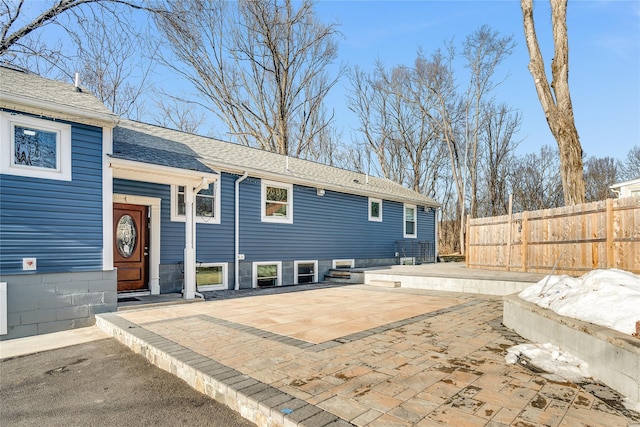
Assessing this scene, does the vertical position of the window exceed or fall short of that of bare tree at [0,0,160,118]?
it falls short

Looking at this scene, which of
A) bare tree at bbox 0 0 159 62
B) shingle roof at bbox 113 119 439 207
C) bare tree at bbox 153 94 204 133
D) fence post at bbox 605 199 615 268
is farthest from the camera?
bare tree at bbox 153 94 204 133

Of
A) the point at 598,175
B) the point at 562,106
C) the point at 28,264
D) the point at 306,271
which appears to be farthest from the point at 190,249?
the point at 598,175

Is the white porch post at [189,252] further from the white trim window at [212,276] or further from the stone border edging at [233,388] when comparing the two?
the stone border edging at [233,388]

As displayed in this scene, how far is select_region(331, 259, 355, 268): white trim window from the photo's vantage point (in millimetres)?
12195

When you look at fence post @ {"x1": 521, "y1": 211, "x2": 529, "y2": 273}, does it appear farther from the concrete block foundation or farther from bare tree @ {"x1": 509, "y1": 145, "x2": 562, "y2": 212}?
bare tree @ {"x1": 509, "y1": 145, "x2": 562, "y2": 212}

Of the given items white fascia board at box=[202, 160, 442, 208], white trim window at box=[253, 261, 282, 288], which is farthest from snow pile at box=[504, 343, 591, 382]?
white fascia board at box=[202, 160, 442, 208]

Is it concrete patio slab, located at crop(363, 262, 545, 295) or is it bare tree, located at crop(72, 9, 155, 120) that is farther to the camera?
bare tree, located at crop(72, 9, 155, 120)

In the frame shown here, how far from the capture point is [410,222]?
15.7m

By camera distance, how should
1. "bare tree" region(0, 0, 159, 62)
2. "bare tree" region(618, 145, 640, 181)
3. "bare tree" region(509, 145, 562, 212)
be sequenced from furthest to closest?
1. "bare tree" region(618, 145, 640, 181)
2. "bare tree" region(509, 145, 562, 212)
3. "bare tree" region(0, 0, 159, 62)

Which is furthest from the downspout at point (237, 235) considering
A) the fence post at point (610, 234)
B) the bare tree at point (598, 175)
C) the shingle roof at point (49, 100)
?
the bare tree at point (598, 175)

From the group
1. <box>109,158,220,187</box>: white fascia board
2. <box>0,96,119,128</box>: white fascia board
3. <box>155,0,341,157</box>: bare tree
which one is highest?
<box>155,0,341,157</box>: bare tree

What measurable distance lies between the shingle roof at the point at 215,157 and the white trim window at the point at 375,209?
1.16 feet

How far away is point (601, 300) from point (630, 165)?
33.1 m

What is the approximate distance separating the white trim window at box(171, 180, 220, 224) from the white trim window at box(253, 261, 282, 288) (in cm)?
187
